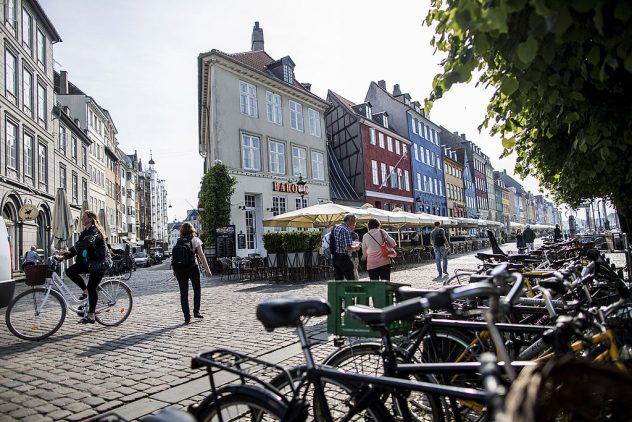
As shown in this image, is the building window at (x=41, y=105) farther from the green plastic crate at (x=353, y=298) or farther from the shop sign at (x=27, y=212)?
the green plastic crate at (x=353, y=298)

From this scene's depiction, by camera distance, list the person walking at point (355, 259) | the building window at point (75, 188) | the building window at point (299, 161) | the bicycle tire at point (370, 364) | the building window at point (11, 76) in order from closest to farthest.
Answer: the bicycle tire at point (370, 364) → the person walking at point (355, 259) → the building window at point (11, 76) → the building window at point (299, 161) → the building window at point (75, 188)

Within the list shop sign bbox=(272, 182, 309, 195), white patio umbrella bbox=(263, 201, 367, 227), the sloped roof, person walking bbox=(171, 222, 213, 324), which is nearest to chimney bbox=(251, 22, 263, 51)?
the sloped roof

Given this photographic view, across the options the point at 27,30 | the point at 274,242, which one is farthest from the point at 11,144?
the point at 274,242

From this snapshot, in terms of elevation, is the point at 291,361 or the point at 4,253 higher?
the point at 4,253

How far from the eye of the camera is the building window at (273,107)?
26375mm

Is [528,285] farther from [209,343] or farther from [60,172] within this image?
[60,172]

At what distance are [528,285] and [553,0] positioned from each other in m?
3.33

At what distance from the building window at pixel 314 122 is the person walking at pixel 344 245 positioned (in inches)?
857

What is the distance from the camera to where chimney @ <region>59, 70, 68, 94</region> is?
4245 centimetres

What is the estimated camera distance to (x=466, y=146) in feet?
218

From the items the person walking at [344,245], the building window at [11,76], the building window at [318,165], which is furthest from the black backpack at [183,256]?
the building window at [318,165]

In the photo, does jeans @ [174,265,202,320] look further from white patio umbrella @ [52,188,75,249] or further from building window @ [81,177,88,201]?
building window @ [81,177,88,201]

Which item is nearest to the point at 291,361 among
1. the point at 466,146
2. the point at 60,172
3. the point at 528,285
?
the point at 528,285

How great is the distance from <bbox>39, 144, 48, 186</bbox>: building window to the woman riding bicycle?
2300cm
